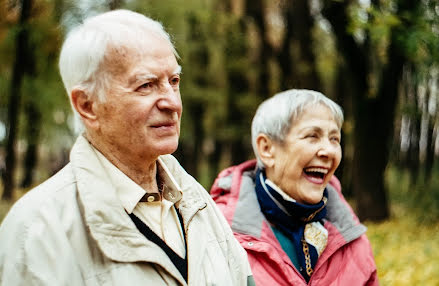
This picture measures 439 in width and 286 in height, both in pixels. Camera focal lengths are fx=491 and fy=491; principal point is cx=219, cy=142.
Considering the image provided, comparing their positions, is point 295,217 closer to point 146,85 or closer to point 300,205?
point 300,205

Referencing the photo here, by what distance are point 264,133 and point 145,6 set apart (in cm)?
1082

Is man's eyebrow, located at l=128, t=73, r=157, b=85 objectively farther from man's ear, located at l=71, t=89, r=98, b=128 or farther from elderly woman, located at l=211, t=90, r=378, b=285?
elderly woman, located at l=211, t=90, r=378, b=285

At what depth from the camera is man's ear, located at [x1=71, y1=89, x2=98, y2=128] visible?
167cm

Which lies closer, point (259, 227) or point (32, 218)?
point (32, 218)

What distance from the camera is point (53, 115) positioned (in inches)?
529

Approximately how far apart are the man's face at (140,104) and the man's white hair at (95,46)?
2 centimetres

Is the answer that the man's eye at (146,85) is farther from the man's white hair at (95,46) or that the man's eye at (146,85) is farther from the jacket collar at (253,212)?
the jacket collar at (253,212)

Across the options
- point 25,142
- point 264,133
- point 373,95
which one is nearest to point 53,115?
point 25,142

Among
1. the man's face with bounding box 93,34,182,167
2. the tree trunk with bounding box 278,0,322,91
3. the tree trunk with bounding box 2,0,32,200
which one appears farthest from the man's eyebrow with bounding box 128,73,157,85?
the tree trunk with bounding box 2,0,32,200

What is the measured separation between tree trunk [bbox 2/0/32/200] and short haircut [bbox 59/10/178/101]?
35.3ft

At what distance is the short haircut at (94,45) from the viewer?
163cm

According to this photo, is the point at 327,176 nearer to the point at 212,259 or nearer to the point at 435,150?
the point at 212,259

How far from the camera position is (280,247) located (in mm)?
2521

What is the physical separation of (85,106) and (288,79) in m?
12.0
